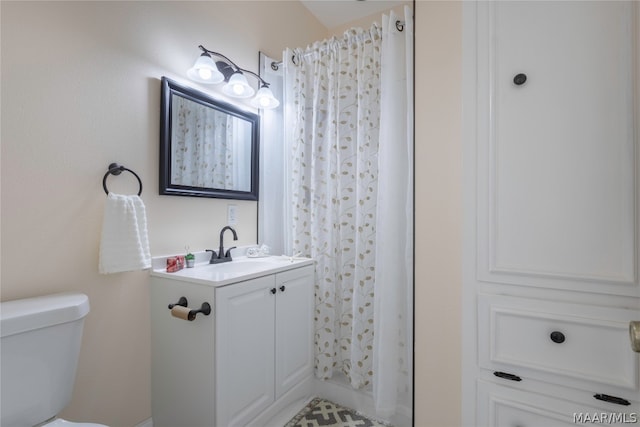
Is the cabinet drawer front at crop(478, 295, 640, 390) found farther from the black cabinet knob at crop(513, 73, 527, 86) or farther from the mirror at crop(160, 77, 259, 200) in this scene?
the mirror at crop(160, 77, 259, 200)

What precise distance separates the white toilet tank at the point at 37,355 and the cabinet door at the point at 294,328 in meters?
0.89

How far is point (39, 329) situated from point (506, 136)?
5.26 feet

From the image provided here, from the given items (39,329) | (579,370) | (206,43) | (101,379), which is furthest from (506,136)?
(101,379)

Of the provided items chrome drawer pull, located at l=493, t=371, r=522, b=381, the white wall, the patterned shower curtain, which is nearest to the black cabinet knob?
chrome drawer pull, located at l=493, t=371, r=522, b=381

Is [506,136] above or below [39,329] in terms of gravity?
above

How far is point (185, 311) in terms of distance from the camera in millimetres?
1271

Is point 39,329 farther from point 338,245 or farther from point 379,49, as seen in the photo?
point 379,49

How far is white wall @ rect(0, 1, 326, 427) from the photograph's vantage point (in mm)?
1114

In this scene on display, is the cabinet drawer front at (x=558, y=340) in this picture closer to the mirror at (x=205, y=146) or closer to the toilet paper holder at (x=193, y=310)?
the toilet paper holder at (x=193, y=310)

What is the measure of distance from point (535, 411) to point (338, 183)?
1.39 meters

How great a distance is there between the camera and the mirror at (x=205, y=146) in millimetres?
1593

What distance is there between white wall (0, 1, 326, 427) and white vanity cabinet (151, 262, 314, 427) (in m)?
0.12

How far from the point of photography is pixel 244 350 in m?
1.46

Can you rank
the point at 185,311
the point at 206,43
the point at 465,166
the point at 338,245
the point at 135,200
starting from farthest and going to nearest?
the point at 338,245, the point at 206,43, the point at 135,200, the point at 185,311, the point at 465,166
